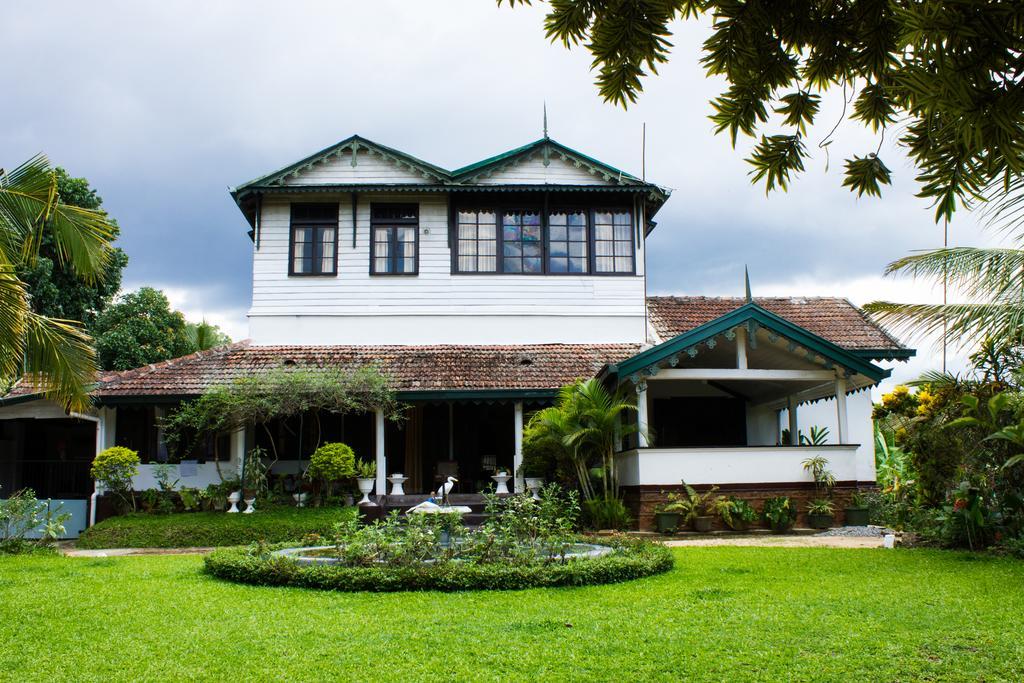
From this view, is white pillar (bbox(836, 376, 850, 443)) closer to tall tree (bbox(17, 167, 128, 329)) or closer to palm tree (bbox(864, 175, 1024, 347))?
palm tree (bbox(864, 175, 1024, 347))

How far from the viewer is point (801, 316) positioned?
20.6 meters

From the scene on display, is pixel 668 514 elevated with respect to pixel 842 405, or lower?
lower

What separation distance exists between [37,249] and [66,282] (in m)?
18.6

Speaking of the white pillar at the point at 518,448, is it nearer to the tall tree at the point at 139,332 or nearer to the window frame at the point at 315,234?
the window frame at the point at 315,234

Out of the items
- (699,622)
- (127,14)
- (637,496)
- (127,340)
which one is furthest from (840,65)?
(127,340)

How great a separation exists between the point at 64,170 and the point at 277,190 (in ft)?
36.1

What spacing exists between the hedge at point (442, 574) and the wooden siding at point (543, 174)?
38.6 ft

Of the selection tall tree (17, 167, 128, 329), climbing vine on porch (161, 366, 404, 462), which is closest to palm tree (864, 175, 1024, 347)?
climbing vine on porch (161, 366, 404, 462)

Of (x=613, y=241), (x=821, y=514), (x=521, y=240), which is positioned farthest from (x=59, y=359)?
(x=613, y=241)

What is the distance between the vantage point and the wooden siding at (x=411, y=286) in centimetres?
1956

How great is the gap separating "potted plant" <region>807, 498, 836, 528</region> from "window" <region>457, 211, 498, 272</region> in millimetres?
8558

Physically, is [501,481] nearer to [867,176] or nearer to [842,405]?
[842,405]

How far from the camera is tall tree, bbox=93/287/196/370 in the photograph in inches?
1191

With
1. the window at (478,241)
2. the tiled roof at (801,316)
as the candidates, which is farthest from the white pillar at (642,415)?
the window at (478,241)
